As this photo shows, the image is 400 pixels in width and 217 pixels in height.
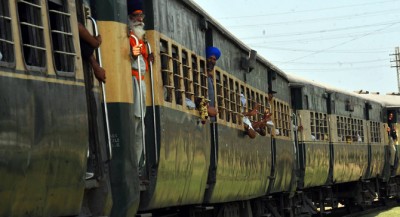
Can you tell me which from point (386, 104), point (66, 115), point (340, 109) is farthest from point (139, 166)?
point (386, 104)

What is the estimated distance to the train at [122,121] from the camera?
5094 millimetres

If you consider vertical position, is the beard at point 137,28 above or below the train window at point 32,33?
above

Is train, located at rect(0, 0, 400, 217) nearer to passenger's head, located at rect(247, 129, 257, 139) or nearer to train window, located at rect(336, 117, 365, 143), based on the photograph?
passenger's head, located at rect(247, 129, 257, 139)

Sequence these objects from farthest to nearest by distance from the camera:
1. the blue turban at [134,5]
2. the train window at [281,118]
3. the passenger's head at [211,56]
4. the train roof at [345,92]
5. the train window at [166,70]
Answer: the train roof at [345,92]
the train window at [281,118]
the passenger's head at [211,56]
the train window at [166,70]
the blue turban at [134,5]

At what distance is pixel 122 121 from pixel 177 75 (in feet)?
6.68

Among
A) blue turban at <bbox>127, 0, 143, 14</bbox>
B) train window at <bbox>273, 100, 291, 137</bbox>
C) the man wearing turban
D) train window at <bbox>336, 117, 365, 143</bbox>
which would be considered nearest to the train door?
the man wearing turban

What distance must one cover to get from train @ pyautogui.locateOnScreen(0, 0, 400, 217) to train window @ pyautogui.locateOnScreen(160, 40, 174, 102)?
0.02m

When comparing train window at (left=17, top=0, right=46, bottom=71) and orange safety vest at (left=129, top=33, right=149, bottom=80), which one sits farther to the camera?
orange safety vest at (left=129, top=33, right=149, bottom=80)

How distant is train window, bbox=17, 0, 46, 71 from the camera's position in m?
5.35

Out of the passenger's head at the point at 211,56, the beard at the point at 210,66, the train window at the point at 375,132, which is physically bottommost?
the train window at the point at 375,132

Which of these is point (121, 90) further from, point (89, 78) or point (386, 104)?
point (386, 104)

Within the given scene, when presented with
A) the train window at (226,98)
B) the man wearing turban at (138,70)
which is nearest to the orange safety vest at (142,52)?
the man wearing turban at (138,70)

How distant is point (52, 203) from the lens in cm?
544

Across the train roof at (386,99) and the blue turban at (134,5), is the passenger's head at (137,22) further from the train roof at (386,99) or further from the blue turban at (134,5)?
the train roof at (386,99)
